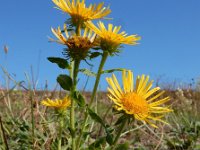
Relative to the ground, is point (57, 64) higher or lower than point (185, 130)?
higher

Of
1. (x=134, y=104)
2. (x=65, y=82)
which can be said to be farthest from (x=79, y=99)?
(x=134, y=104)

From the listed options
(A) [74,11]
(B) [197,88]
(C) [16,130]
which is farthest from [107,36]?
(B) [197,88]

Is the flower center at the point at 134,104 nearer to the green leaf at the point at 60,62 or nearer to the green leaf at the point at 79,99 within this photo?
the green leaf at the point at 79,99

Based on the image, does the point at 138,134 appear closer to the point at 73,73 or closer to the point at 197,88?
the point at 73,73

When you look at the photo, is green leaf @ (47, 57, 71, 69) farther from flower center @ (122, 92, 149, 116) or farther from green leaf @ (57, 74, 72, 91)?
flower center @ (122, 92, 149, 116)

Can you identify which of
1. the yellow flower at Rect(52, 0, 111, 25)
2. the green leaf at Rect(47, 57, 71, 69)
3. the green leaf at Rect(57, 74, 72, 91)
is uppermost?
the yellow flower at Rect(52, 0, 111, 25)

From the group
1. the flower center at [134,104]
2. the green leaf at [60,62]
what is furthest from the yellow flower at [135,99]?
the green leaf at [60,62]

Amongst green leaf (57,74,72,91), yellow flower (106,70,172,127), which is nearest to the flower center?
yellow flower (106,70,172,127)

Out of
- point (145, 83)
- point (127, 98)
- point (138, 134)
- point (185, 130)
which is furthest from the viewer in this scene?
point (138, 134)
